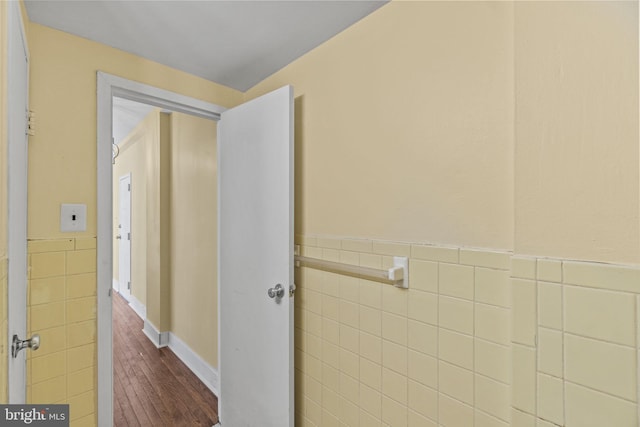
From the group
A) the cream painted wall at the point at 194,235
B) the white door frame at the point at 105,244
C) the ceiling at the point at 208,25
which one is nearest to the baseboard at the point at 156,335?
the cream painted wall at the point at 194,235

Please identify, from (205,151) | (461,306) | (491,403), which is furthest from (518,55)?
(205,151)

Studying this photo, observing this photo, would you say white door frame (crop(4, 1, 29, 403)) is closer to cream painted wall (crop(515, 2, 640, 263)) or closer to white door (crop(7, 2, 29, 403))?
white door (crop(7, 2, 29, 403))

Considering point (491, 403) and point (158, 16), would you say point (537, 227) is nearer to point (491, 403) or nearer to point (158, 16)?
point (491, 403)

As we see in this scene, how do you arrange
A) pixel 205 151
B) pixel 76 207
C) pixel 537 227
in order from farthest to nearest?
pixel 205 151
pixel 76 207
pixel 537 227

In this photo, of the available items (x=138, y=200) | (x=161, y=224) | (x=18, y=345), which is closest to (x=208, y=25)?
(x=18, y=345)

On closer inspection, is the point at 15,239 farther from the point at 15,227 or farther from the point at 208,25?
the point at 208,25

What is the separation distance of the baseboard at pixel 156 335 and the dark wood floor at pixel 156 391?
0.20ft

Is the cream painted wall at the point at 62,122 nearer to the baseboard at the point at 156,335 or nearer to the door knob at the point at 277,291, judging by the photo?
the door knob at the point at 277,291

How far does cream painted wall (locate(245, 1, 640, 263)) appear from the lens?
27.5 inches

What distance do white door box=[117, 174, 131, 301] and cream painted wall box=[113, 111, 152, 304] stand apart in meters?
0.21

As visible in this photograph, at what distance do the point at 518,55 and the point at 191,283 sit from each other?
2694 mm

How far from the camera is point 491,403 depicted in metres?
0.93

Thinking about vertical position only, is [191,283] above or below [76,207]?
below

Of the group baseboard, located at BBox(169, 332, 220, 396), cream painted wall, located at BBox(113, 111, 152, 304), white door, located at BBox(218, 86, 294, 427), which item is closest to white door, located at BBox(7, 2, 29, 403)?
white door, located at BBox(218, 86, 294, 427)
